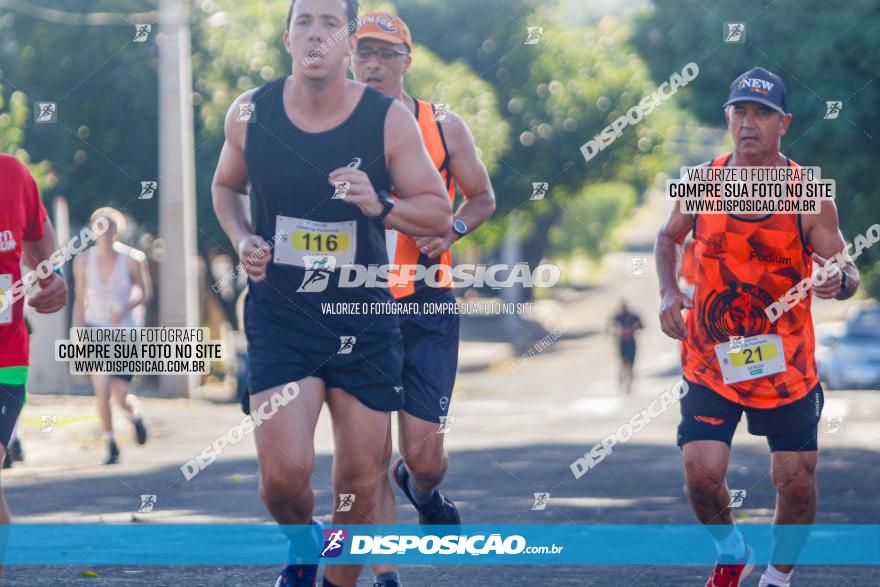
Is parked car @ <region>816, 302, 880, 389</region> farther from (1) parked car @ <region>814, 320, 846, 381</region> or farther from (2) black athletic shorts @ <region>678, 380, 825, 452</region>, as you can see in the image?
(2) black athletic shorts @ <region>678, 380, 825, 452</region>

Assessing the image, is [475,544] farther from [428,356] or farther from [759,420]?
[759,420]

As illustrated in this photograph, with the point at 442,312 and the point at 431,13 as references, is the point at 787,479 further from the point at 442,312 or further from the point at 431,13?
the point at 431,13

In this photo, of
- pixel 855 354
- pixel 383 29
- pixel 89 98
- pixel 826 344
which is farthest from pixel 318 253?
pixel 826 344

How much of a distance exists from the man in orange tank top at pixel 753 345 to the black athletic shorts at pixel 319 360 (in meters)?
1.28

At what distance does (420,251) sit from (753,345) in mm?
1407

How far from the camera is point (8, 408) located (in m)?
5.61

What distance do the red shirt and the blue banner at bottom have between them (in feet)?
5.10

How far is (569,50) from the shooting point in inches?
1905

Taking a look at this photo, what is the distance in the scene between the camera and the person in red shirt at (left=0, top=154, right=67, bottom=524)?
18.5 ft

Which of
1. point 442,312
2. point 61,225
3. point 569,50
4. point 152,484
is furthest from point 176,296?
point 569,50

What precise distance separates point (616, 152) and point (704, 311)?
45.1m

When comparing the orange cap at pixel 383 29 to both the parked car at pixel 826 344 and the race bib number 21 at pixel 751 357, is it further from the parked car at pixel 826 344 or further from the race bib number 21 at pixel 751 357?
the parked car at pixel 826 344

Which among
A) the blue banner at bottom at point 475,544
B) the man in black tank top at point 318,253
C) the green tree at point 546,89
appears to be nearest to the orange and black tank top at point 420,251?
the blue banner at bottom at point 475,544

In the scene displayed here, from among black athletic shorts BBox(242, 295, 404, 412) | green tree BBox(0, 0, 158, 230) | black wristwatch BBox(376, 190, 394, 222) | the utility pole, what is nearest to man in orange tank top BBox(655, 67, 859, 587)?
black athletic shorts BBox(242, 295, 404, 412)
